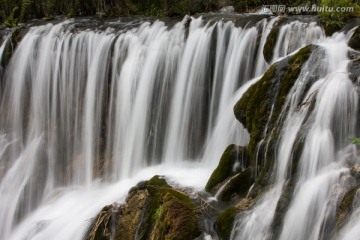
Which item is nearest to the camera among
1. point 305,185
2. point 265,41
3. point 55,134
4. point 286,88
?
point 305,185

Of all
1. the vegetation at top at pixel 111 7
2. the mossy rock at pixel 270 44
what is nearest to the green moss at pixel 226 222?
the mossy rock at pixel 270 44

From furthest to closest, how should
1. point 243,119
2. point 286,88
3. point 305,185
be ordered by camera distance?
point 243,119
point 286,88
point 305,185

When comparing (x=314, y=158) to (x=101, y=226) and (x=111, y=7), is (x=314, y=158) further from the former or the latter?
(x=111, y=7)

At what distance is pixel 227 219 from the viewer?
20.3 feet

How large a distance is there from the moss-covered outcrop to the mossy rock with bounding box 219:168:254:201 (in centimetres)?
53

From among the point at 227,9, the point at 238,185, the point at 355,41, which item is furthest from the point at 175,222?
the point at 227,9

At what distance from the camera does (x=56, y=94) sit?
11602mm

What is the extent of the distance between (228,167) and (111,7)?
8.89 meters

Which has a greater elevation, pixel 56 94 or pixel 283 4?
pixel 283 4

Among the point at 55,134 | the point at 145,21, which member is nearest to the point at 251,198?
the point at 55,134

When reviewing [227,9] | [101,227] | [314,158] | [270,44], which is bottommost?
[101,227]

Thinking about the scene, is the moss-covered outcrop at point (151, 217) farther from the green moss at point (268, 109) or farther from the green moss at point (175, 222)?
the green moss at point (268, 109)

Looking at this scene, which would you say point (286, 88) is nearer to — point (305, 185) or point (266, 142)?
point (266, 142)

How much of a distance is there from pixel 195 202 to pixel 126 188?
264 centimetres
